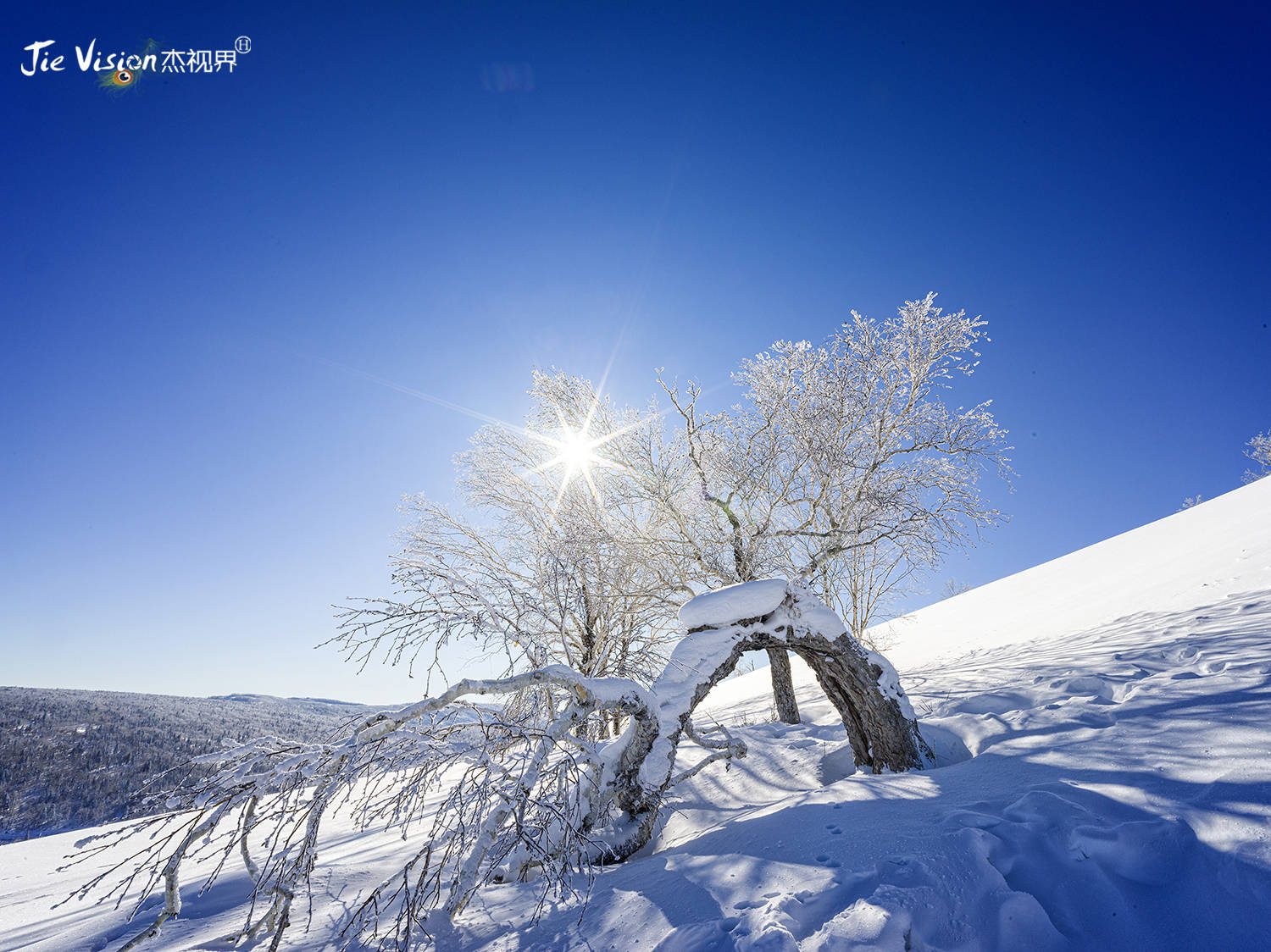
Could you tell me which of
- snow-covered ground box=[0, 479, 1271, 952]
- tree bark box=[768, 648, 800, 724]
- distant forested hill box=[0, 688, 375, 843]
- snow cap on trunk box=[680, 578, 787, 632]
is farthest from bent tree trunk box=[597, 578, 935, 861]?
distant forested hill box=[0, 688, 375, 843]

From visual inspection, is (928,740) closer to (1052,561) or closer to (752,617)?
(752,617)

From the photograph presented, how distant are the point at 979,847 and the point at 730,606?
205cm

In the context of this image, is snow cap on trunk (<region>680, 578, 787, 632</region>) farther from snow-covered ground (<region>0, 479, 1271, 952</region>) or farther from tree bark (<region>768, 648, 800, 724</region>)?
tree bark (<region>768, 648, 800, 724</region>)

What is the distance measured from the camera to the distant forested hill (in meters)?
49.2

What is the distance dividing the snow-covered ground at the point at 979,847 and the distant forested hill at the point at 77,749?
52.7 m

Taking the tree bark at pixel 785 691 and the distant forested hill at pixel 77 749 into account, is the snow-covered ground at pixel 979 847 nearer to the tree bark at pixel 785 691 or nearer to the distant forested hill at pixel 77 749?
the tree bark at pixel 785 691

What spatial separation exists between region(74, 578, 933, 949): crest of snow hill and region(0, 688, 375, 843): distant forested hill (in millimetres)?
52858

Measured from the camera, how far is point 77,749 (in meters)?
54.2

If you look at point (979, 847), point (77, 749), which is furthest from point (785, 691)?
point (77, 749)

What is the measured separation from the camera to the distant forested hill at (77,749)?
161 ft

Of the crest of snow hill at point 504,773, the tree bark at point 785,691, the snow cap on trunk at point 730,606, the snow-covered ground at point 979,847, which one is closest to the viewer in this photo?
the snow-covered ground at point 979,847

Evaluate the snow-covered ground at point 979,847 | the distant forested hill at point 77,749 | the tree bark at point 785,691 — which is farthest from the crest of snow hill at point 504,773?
the distant forested hill at point 77,749

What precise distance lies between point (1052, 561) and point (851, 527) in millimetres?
20352

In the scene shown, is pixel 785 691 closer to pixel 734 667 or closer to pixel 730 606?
pixel 734 667
